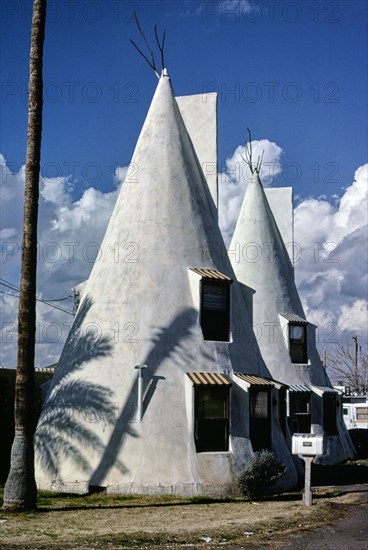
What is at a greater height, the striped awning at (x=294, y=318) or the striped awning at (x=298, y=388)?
the striped awning at (x=294, y=318)

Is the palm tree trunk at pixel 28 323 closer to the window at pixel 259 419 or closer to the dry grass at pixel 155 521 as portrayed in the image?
the dry grass at pixel 155 521

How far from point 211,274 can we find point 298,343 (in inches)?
394

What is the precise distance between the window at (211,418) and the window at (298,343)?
33.2 feet

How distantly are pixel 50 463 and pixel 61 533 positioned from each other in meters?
5.33

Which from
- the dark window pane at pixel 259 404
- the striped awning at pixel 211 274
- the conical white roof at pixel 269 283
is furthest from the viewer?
the conical white roof at pixel 269 283

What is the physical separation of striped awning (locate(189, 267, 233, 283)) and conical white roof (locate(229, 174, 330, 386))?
28.0ft

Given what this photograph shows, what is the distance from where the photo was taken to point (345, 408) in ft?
119

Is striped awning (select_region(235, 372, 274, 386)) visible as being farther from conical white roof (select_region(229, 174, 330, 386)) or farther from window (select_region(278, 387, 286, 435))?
conical white roof (select_region(229, 174, 330, 386))

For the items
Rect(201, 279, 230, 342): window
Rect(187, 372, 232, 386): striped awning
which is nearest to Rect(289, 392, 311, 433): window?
Rect(201, 279, 230, 342): window

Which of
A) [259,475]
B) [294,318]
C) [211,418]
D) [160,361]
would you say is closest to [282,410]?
[259,475]

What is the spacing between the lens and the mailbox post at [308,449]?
14.3 metres

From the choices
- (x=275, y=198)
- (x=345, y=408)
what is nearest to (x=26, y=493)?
(x=275, y=198)

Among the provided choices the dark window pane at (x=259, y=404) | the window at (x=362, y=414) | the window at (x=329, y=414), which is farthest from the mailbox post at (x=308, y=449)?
the window at (x=362, y=414)

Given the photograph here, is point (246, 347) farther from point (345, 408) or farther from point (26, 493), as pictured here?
point (345, 408)
